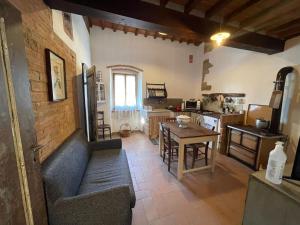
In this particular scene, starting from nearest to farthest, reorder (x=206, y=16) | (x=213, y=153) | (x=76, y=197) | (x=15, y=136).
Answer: (x=15, y=136)
(x=76, y=197)
(x=206, y=16)
(x=213, y=153)

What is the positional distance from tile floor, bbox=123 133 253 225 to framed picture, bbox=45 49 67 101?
5.77 ft

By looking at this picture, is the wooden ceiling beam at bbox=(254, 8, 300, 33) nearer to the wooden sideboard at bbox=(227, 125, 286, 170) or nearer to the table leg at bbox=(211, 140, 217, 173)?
the wooden sideboard at bbox=(227, 125, 286, 170)

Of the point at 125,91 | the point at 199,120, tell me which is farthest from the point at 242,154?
the point at 125,91

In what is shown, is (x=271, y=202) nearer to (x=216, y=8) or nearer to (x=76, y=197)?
(x=76, y=197)

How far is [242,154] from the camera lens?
3199 millimetres

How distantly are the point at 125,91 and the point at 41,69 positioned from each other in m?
3.78

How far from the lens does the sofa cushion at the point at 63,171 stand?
1.23 metres

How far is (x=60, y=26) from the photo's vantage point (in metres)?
1.97

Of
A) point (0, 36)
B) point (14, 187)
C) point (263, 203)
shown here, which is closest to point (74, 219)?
point (14, 187)

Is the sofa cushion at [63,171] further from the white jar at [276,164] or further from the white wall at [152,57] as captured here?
the white wall at [152,57]

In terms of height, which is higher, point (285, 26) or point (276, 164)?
point (285, 26)

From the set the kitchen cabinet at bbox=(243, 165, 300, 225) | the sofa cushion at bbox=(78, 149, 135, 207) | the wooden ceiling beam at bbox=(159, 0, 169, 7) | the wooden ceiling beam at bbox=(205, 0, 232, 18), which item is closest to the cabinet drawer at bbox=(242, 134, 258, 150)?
the kitchen cabinet at bbox=(243, 165, 300, 225)

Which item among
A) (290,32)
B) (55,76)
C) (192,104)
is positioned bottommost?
(192,104)

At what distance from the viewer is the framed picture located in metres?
1.57
